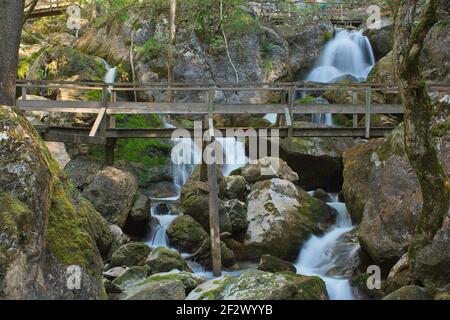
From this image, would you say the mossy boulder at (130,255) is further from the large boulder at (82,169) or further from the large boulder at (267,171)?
the large boulder at (267,171)

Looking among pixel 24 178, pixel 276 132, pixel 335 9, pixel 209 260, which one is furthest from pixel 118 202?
pixel 335 9

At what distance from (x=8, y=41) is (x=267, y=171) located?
985 cm

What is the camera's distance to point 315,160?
16.2 m

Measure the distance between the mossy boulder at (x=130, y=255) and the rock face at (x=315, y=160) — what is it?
6.43 metres

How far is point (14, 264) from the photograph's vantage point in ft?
14.0

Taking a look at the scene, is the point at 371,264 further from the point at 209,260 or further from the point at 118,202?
the point at 118,202

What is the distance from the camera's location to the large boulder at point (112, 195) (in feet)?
43.1

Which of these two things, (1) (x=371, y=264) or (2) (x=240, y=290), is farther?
(1) (x=371, y=264)

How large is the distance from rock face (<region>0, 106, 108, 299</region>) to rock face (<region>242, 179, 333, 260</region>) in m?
7.24

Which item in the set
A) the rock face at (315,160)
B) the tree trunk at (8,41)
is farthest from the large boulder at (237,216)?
the tree trunk at (8,41)

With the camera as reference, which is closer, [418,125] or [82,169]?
[418,125]

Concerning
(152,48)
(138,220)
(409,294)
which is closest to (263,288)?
(409,294)

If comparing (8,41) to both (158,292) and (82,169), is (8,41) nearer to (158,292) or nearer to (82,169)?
(158,292)

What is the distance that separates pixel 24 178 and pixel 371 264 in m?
8.00
